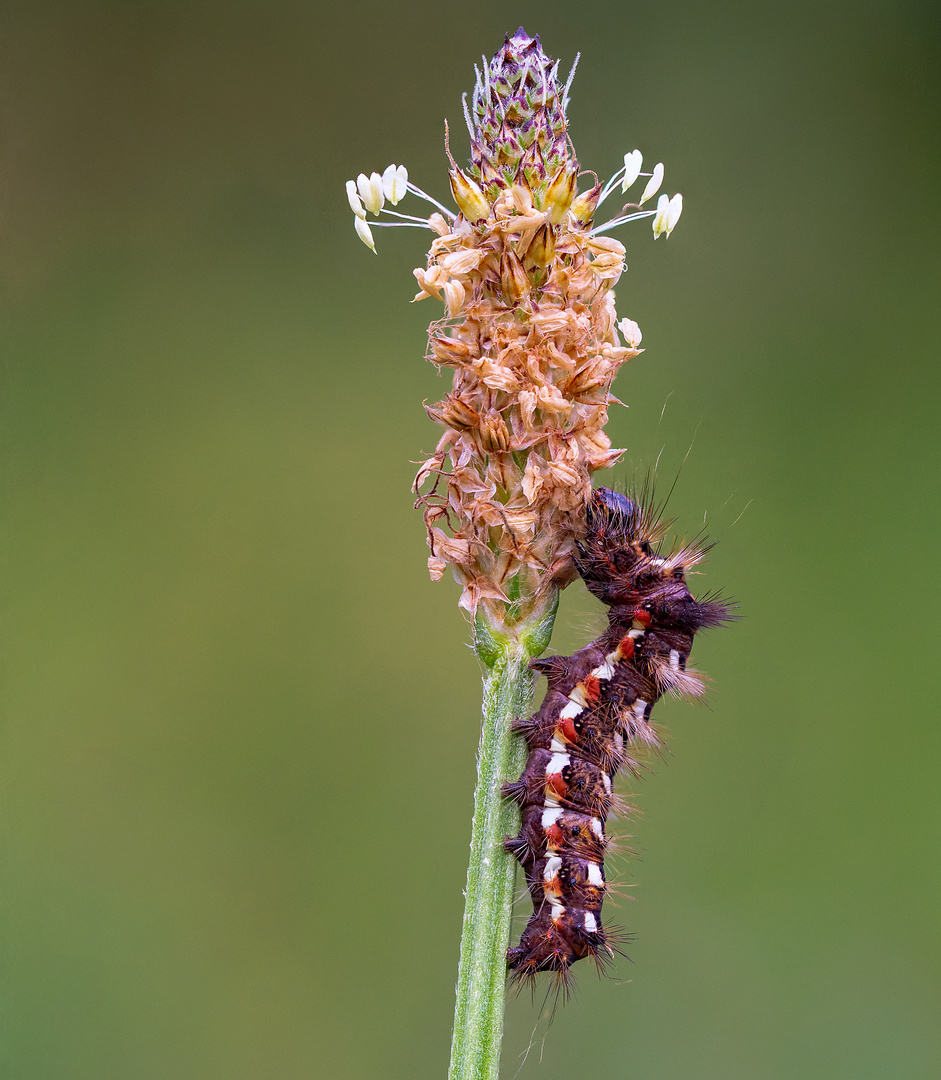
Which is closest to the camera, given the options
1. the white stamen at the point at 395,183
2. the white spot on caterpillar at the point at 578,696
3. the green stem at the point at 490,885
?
the green stem at the point at 490,885

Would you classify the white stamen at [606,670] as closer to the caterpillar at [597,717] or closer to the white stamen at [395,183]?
the caterpillar at [597,717]

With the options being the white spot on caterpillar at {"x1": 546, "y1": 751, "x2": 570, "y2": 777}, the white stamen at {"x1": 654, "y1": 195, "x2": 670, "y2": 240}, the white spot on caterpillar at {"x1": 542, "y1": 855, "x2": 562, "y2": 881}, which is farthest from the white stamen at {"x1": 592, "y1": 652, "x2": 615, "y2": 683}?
the white stamen at {"x1": 654, "y1": 195, "x2": 670, "y2": 240}

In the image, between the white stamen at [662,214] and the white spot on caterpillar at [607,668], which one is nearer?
the white stamen at [662,214]

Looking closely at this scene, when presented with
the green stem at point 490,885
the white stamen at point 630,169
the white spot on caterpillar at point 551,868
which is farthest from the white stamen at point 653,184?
the white spot on caterpillar at point 551,868

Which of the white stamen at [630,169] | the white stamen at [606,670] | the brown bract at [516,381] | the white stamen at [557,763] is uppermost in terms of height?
the white stamen at [630,169]

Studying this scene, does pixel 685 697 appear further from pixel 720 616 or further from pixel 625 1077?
pixel 625 1077

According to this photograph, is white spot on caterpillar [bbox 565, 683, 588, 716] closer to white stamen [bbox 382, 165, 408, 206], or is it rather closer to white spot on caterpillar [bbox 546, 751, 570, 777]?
white spot on caterpillar [bbox 546, 751, 570, 777]
